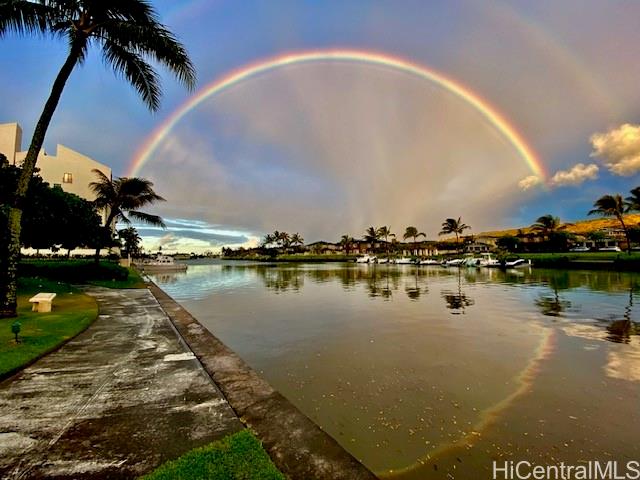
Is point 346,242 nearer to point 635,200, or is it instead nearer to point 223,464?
point 635,200

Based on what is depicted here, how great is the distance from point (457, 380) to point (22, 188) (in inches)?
509

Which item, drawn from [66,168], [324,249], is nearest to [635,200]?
[66,168]

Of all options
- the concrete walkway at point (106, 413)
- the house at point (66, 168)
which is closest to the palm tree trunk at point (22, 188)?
the concrete walkway at point (106, 413)

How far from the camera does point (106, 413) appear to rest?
14.2ft

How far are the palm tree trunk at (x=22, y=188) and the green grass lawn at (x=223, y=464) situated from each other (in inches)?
398

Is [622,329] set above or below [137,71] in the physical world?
below

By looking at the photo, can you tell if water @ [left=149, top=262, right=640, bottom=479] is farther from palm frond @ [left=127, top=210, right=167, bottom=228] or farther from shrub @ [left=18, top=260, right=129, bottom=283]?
palm frond @ [left=127, top=210, right=167, bottom=228]

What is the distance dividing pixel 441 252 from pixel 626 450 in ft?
385

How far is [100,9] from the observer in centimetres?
1067

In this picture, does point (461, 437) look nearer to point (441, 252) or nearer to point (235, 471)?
point (235, 471)

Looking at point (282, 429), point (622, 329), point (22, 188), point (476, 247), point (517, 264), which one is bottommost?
point (282, 429)

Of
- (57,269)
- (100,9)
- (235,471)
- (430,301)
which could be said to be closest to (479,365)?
(235,471)

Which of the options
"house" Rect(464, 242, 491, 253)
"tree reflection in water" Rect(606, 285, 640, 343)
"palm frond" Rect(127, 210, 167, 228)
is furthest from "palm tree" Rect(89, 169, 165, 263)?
"house" Rect(464, 242, 491, 253)

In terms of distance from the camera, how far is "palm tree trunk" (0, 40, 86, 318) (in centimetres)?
966
